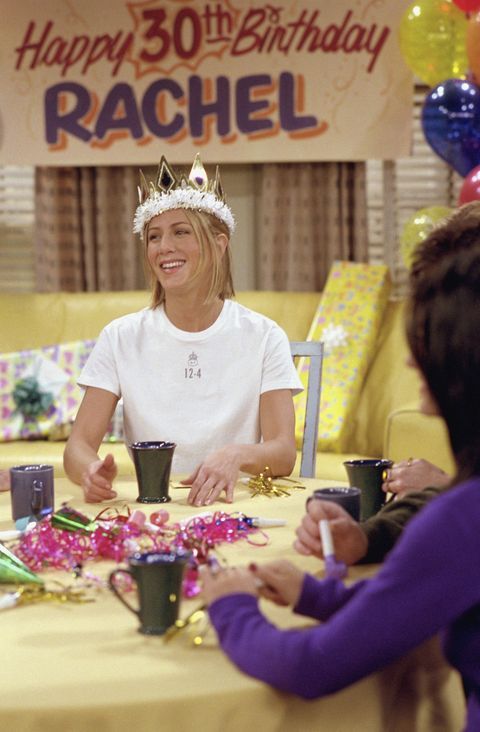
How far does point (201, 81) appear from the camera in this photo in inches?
202

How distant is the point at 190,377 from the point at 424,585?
163 centimetres

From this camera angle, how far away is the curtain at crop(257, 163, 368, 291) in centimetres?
517

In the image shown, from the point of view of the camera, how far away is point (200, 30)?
201 inches

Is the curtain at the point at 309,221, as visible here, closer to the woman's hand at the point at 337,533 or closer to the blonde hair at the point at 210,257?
the blonde hair at the point at 210,257

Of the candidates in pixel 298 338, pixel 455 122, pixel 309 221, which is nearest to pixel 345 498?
pixel 455 122

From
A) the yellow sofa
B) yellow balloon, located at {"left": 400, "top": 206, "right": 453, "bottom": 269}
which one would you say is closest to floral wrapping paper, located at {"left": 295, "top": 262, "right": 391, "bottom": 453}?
the yellow sofa

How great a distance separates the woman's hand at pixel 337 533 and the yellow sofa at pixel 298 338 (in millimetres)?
2367

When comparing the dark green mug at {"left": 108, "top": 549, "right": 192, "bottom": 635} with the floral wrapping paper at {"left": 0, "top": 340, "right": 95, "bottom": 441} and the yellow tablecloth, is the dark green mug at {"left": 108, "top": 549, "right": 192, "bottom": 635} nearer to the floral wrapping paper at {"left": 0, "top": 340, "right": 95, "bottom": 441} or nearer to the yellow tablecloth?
the yellow tablecloth

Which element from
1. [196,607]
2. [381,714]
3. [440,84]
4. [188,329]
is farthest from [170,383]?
[440,84]

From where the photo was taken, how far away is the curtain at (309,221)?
517 centimetres

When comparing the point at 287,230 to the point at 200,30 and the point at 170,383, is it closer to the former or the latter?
the point at 200,30

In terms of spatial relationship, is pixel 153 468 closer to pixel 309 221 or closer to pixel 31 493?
pixel 31 493

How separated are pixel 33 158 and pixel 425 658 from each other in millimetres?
4393

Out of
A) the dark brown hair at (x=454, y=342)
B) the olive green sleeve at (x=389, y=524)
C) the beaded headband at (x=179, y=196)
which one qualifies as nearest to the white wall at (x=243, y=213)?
the beaded headband at (x=179, y=196)
